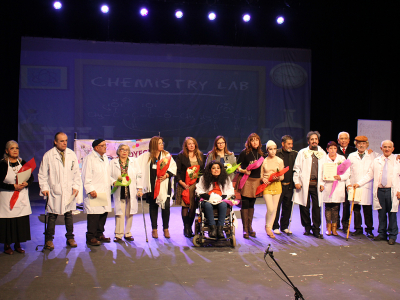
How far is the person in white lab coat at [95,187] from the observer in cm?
461

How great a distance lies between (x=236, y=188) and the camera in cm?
527

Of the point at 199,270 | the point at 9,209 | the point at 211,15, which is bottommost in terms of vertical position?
the point at 199,270

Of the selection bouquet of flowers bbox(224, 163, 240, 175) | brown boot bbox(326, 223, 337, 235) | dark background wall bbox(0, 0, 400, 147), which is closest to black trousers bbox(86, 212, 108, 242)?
bouquet of flowers bbox(224, 163, 240, 175)

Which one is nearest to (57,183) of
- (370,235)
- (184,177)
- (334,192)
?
(184,177)

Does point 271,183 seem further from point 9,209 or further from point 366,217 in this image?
point 9,209

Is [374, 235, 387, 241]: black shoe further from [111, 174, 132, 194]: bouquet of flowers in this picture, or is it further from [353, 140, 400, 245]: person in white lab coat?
[111, 174, 132, 194]: bouquet of flowers

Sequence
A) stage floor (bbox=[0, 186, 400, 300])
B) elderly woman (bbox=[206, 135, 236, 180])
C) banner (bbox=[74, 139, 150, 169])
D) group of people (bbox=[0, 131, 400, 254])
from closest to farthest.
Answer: stage floor (bbox=[0, 186, 400, 300]) → group of people (bbox=[0, 131, 400, 254]) → elderly woman (bbox=[206, 135, 236, 180]) → banner (bbox=[74, 139, 150, 169])

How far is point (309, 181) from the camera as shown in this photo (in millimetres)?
5215

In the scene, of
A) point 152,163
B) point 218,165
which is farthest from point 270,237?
point 152,163

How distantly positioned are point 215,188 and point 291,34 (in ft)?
18.8

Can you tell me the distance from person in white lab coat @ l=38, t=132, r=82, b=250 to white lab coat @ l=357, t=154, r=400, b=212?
151 inches

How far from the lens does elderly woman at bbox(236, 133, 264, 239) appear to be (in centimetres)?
505

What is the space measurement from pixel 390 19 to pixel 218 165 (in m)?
6.25

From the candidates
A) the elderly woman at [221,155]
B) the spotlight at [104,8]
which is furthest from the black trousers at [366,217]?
the spotlight at [104,8]
